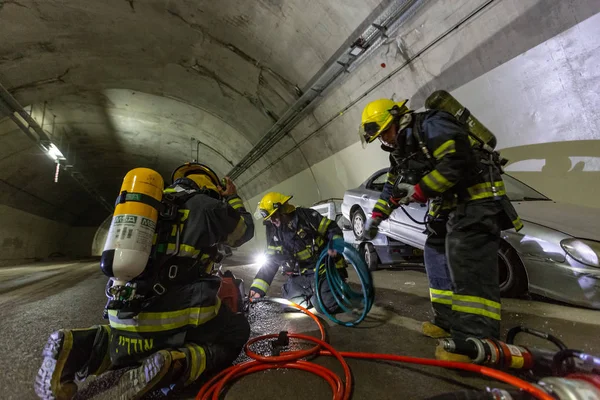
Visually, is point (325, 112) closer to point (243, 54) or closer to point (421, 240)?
point (243, 54)

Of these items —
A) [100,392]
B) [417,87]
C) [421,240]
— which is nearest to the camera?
[100,392]

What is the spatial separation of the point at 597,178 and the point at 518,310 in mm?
1576

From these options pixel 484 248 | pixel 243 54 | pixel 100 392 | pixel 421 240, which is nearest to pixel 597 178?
pixel 421 240

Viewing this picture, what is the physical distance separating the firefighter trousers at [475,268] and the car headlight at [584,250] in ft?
3.65

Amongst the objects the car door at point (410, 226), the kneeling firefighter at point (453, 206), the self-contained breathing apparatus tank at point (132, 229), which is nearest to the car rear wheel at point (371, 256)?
the car door at point (410, 226)

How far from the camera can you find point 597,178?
2816 millimetres

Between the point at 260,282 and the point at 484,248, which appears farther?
the point at 260,282

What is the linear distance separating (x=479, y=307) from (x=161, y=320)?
1.86m

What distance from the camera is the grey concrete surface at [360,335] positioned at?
57.6 inches

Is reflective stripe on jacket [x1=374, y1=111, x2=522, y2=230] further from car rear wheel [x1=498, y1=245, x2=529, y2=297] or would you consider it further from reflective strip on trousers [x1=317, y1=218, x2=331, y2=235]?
reflective strip on trousers [x1=317, y1=218, x2=331, y2=235]

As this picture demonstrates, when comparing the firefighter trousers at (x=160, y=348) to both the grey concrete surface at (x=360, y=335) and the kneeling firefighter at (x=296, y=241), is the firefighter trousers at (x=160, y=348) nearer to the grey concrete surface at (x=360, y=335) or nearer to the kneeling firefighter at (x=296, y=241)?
the grey concrete surface at (x=360, y=335)

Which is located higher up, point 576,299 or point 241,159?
point 241,159

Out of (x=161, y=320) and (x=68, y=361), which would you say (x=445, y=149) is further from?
(x=68, y=361)

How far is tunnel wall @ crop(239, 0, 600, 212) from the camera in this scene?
279 cm
